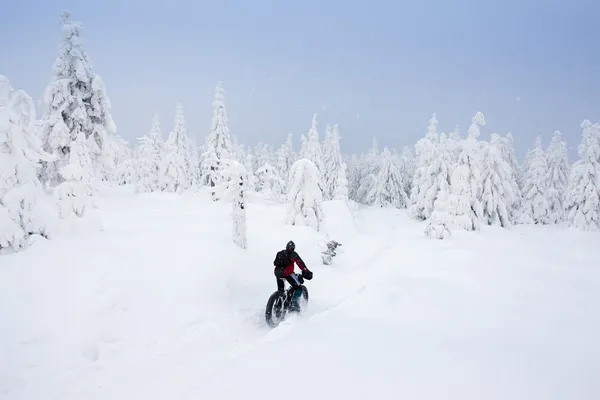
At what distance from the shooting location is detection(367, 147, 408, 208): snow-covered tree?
5412 cm

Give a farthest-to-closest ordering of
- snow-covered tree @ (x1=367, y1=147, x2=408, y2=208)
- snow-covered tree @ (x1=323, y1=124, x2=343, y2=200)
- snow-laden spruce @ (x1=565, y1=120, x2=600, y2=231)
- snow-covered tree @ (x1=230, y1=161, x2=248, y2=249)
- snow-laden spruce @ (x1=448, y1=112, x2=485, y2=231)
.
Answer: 1. snow-covered tree @ (x1=323, y1=124, x2=343, y2=200)
2. snow-covered tree @ (x1=367, y1=147, x2=408, y2=208)
3. snow-laden spruce @ (x1=565, y1=120, x2=600, y2=231)
4. snow-laden spruce @ (x1=448, y1=112, x2=485, y2=231)
5. snow-covered tree @ (x1=230, y1=161, x2=248, y2=249)

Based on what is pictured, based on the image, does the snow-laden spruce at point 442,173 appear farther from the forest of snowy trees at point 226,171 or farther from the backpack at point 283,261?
the backpack at point 283,261

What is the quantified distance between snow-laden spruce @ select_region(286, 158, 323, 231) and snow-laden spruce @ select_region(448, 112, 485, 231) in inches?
405

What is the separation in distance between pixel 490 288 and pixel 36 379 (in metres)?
11.2

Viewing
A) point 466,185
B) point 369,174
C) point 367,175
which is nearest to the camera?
point 466,185

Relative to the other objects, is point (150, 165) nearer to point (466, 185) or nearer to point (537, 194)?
point (466, 185)

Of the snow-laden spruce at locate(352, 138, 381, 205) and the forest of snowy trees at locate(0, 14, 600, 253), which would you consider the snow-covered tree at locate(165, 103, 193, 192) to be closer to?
the forest of snowy trees at locate(0, 14, 600, 253)

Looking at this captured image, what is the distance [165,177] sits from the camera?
46.1m

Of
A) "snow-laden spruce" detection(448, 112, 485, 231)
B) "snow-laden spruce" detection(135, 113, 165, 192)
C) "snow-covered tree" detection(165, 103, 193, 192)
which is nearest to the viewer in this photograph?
"snow-laden spruce" detection(448, 112, 485, 231)

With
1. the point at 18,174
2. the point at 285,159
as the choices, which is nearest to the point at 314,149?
the point at 285,159

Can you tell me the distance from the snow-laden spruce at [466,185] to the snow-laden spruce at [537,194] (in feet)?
54.3

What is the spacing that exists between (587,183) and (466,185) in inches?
578

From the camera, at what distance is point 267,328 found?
8.48 metres

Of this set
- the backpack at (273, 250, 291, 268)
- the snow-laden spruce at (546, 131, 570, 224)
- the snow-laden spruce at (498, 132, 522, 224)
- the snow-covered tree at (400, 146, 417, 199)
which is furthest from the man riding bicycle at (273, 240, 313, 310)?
the snow-covered tree at (400, 146, 417, 199)
